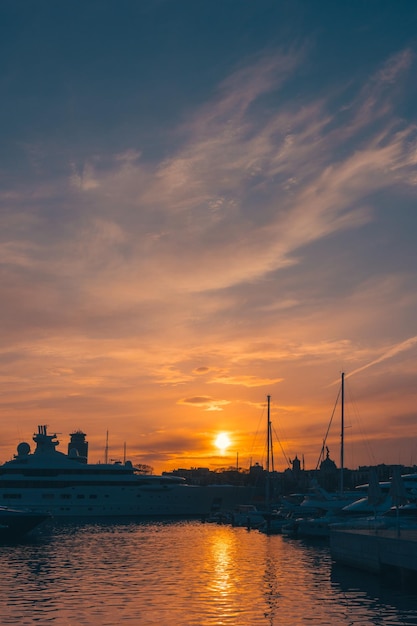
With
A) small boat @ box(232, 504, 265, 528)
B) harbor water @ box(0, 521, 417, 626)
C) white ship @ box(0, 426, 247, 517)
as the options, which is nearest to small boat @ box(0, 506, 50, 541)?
harbor water @ box(0, 521, 417, 626)

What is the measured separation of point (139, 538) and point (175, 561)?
22.1 metres

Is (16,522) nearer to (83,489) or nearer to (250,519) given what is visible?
(250,519)

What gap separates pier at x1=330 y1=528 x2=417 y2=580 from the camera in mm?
33875

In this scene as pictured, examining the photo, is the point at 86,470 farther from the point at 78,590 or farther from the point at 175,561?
the point at 78,590

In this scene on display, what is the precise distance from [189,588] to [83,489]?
255ft

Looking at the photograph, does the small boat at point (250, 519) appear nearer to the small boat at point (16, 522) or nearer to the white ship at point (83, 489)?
the white ship at point (83, 489)

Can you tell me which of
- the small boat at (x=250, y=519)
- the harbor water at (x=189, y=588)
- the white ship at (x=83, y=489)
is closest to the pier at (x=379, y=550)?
the harbor water at (x=189, y=588)

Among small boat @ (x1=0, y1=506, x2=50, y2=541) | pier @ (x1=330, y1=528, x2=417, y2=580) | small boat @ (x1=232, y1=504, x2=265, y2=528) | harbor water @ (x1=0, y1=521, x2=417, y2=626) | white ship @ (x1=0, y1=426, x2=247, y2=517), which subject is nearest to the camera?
harbor water @ (x1=0, y1=521, x2=417, y2=626)

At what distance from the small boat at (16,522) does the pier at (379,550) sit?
29.2 meters

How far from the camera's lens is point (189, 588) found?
3559 centimetres

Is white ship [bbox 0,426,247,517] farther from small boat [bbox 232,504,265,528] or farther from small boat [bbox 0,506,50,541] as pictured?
small boat [bbox 0,506,50,541]

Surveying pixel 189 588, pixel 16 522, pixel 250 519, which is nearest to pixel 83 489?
pixel 250 519

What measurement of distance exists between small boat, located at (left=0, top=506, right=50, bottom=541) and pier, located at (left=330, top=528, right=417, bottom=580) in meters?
29.2

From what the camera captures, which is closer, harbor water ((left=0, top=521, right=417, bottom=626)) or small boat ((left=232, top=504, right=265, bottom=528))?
harbor water ((left=0, top=521, right=417, bottom=626))
